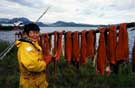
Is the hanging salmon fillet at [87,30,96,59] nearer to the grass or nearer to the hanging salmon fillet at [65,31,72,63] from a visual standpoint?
the hanging salmon fillet at [65,31,72,63]

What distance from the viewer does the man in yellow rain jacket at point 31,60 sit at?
8.06m

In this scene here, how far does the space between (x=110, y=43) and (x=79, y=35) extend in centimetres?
219

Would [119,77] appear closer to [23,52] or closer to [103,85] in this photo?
[103,85]

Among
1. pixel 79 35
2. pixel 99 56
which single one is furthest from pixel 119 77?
pixel 99 56

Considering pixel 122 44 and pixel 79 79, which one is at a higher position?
pixel 122 44

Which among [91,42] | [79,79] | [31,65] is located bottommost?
[79,79]

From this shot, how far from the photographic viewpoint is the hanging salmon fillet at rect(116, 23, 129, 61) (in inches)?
348

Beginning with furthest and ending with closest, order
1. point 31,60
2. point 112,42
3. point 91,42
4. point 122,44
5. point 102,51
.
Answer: point 91,42
point 102,51
point 112,42
point 122,44
point 31,60

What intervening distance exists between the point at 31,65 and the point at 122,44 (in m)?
2.15

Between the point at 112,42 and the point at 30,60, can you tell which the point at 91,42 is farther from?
the point at 30,60

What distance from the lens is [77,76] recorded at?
15922 mm

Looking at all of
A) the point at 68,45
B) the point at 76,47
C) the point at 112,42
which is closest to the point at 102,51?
the point at 112,42

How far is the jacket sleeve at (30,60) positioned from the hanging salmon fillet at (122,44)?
5.92 feet

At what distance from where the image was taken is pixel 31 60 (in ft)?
26.3
